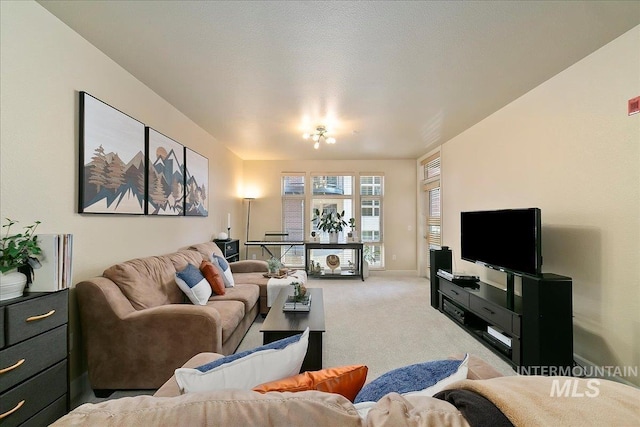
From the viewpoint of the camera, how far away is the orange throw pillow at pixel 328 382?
2.84 ft

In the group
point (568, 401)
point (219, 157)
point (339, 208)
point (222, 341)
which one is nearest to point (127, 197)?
point (222, 341)

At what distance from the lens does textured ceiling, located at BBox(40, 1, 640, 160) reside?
182cm

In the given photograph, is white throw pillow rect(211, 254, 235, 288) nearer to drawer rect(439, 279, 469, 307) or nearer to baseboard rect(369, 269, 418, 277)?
drawer rect(439, 279, 469, 307)

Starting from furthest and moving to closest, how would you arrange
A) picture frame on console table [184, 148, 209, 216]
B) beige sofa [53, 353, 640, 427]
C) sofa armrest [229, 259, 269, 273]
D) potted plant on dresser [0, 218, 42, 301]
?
1. sofa armrest [229, 259, 269, 273]
2. picture frame on console table [184, 148, 209, 216]
3. potted plant on dresser [0, 218, 42, 301]
4. beige sofa [53, 353, 640, 427]

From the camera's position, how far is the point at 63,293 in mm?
1625

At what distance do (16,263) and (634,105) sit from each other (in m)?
4.01

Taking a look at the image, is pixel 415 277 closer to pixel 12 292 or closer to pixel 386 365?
pixel 386 365

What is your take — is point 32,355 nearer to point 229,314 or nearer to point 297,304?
point 229,314

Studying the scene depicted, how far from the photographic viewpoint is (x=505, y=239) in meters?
2.89

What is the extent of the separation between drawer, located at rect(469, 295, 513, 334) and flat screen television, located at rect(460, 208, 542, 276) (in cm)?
39

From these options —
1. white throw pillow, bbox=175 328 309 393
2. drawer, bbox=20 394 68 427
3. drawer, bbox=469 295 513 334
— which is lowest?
drawer, bbox=20 394 68 427

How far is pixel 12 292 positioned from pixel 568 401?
7.34ft

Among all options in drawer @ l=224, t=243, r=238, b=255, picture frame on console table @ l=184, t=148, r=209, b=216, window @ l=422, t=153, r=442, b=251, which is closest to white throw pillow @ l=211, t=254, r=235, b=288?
picture frame on console table @ l=184, t=148, r=209, b=216

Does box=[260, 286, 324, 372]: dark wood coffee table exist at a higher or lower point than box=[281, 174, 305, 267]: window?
lower
